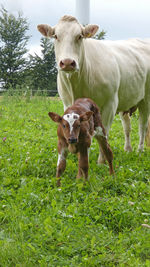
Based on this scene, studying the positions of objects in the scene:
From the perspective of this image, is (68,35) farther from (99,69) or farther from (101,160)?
(101,160)

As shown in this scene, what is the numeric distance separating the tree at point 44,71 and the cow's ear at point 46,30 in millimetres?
34012

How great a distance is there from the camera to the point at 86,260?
2.97 meters

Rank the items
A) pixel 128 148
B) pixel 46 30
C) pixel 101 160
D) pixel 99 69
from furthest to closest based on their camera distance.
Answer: pixel 128 148, pixel 101 160, pixel 99 69, pixel 46 30

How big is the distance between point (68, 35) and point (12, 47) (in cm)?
4051

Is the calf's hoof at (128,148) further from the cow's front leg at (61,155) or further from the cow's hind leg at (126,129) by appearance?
the cow's front leg at (61,155)

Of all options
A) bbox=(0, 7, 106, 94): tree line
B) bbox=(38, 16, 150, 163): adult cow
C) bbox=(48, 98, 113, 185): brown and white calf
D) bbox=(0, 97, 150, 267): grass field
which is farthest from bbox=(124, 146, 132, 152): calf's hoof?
bbox=(0, 7, 106, 94): tree line

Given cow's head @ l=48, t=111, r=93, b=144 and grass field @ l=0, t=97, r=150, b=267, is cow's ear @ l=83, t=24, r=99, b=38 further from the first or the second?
grass field @ l=0, t=97, r=150, b=267

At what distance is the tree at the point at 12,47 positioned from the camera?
136 feet

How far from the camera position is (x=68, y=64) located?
4.62 metres

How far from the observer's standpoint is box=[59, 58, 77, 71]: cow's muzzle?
462 centimetres

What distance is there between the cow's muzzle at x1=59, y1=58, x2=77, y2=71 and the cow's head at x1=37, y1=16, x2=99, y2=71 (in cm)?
7

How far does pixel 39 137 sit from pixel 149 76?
2930 millimetres

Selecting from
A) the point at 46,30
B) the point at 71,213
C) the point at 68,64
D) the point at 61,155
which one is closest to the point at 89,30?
the point at 46,30

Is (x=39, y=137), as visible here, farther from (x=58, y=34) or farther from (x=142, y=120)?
(x=58, y=34)
